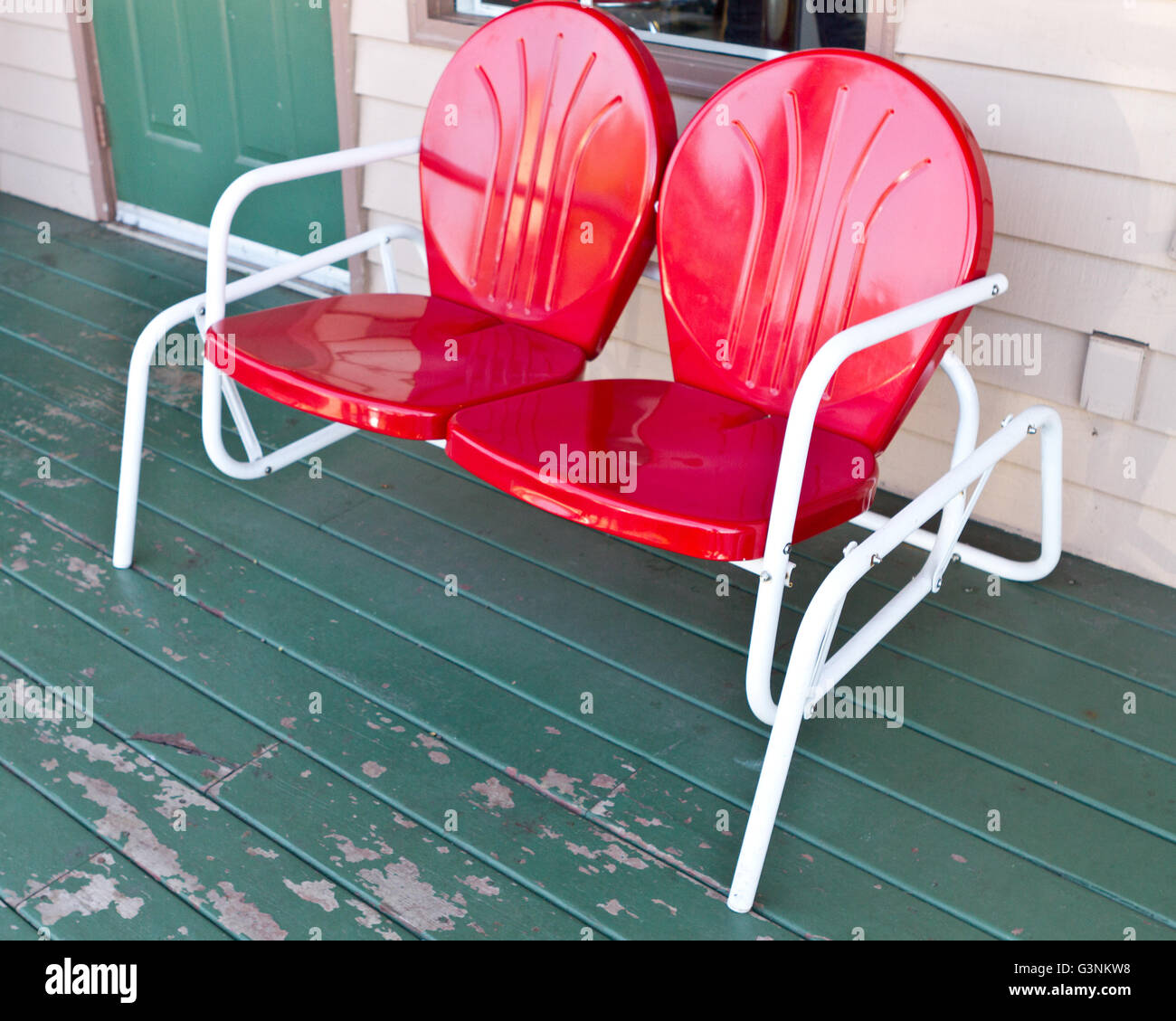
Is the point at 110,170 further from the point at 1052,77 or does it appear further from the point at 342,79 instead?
the point at 1052,77

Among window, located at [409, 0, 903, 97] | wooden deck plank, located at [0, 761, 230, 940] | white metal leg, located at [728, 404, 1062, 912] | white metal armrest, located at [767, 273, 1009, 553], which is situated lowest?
wooden deck plank, located at [0, 761, 230, 940]

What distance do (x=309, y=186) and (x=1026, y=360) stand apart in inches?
74.8

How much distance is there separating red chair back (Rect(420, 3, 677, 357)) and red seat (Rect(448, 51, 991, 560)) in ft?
0.31

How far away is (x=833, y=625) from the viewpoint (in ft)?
4.88

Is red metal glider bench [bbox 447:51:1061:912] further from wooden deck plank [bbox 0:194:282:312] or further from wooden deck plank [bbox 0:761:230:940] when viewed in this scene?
wooden deck plank [bbox 0:194:282:312]

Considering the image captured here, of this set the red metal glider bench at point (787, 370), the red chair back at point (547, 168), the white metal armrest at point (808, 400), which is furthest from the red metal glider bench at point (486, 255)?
the white metal armrest at point (808, 400)

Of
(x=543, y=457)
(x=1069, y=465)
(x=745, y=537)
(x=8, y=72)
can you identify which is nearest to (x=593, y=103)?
(x=543, y=457)

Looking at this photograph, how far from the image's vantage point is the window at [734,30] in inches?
86.1

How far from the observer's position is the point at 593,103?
1.98 m

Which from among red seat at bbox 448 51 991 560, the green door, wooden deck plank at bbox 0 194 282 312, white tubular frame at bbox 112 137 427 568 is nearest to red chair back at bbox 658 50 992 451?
red seat at bbox 448 51 991 560

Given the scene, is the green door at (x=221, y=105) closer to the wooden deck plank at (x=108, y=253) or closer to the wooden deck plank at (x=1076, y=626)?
the wooden deck plank at (x=108, y=253)

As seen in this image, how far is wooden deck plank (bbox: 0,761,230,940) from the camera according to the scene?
145cm

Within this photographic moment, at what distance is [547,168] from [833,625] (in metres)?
0.96

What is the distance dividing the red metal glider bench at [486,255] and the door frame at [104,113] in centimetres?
88
